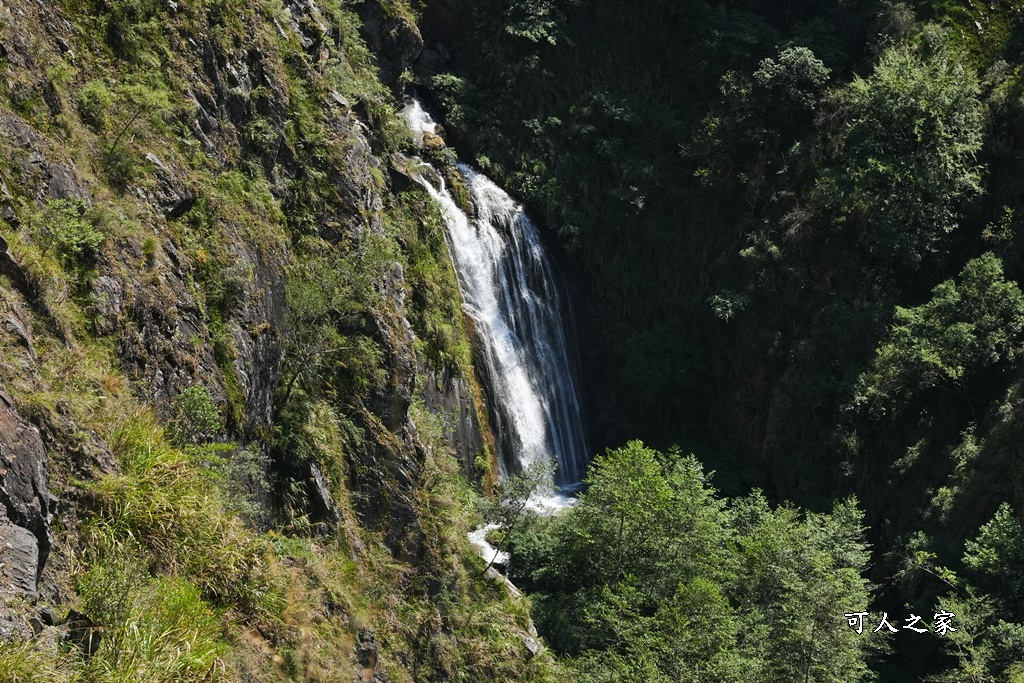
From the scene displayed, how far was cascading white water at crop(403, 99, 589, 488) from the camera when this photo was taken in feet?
90.2

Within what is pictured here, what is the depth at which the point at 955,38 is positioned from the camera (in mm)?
32281

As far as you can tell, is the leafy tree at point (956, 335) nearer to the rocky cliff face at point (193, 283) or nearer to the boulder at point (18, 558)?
the rocky cliff face at point (193, 283)

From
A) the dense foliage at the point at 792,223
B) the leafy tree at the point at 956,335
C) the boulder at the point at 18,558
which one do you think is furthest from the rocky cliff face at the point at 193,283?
the leafy tree at the point at 956,335

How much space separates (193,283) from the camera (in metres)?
13.6

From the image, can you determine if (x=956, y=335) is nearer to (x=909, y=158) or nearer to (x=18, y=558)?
(x=909, y=158)

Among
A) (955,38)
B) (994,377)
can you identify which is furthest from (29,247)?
(955,38)

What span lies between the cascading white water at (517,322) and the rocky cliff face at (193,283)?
5.32 metres

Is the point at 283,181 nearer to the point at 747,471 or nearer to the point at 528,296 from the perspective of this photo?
the point at 528,296

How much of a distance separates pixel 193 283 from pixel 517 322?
16016 mm

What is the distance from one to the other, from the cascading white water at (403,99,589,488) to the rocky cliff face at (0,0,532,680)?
532cm

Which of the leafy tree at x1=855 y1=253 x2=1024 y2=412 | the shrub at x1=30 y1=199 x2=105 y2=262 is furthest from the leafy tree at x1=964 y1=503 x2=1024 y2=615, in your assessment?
the shrub at x1=30 y1=199 x2=105 y2=262

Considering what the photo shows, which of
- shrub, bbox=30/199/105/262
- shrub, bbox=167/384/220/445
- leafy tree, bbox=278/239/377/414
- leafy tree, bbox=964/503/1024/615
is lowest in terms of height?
leafy tree, bbox=964/503/1024/615

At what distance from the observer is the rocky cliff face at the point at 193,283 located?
8.95 m

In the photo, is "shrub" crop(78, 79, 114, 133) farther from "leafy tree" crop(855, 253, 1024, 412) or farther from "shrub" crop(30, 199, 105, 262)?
"leafy tree" crop(855, 253, 1024, 412)
